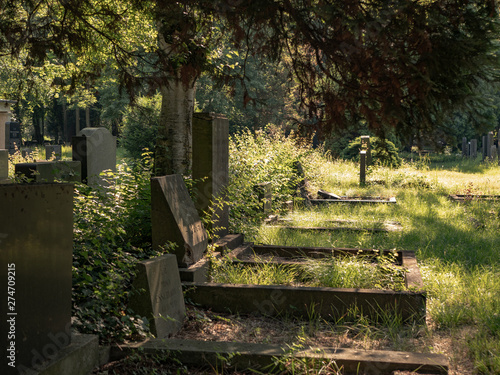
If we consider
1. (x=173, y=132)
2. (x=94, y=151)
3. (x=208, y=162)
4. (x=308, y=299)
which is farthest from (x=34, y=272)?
(x=173, y=132)

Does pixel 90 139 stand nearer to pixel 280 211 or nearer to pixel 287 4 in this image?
pixel 280 211

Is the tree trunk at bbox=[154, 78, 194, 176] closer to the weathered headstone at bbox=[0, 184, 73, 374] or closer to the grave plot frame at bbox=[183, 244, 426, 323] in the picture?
the grave plot frame at bbox=[183, 244, 426, 323]

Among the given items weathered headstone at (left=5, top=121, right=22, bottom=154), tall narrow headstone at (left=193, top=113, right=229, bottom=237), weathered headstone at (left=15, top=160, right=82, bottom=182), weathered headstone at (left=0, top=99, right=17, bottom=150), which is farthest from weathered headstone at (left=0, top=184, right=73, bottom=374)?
weathered headstone at (left=5, top=121, right=22, bottom=154)

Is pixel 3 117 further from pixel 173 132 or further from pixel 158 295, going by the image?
pixel 158 295

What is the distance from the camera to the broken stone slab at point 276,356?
3484 millimetres

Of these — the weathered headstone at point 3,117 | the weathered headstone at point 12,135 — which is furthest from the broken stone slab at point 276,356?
the weathered headstone at point 12,135

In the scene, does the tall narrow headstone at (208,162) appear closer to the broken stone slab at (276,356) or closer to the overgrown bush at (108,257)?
the overgrown bush at (108,257)

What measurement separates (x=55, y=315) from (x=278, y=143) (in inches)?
498

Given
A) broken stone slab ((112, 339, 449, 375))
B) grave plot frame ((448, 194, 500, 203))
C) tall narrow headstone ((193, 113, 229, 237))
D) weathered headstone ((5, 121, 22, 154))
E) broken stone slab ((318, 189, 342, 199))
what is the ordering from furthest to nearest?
weathered headstone ((5, 121, 22, 154)) → broken stone slab ((318, 189, 342, 199)) → grave plot frame ((448, 194, 500, 203)) → tall narrow headstone ((193, 113, 229, 237)) → broken stone slab ((112, 339, 449, 375))

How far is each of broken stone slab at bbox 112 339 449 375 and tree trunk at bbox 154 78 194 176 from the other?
19.3ft

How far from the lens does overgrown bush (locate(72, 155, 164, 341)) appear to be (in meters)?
3.85

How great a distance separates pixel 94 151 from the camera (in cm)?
882

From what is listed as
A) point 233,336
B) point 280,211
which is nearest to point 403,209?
point 280,211

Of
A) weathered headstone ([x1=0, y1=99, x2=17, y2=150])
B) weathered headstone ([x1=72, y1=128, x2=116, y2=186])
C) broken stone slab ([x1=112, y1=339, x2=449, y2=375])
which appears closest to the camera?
broken stone slab ([x1=112, y1=339, x2=449, y2=375])
